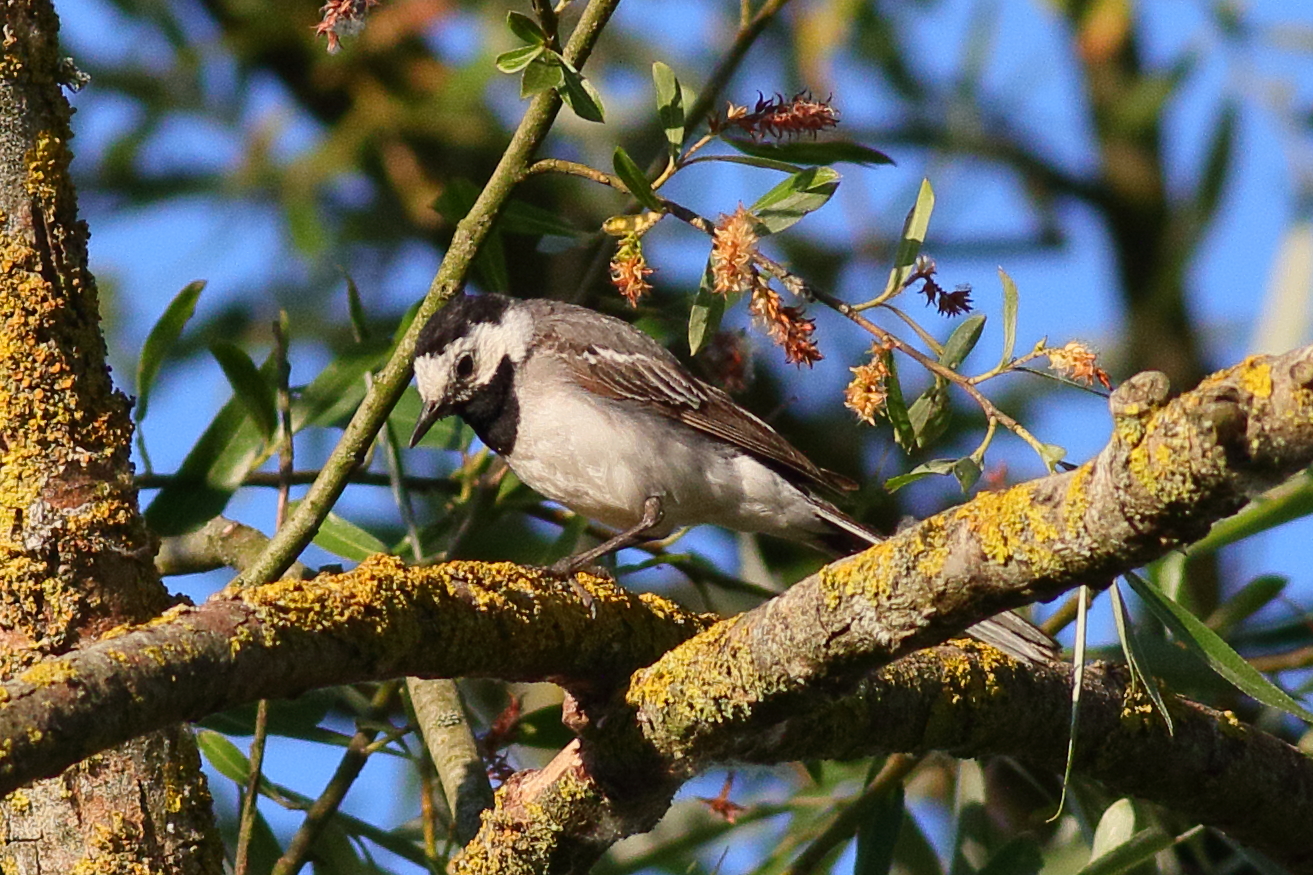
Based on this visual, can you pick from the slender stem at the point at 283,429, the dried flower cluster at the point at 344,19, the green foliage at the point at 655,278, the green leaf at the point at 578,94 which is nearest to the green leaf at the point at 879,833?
the green foliage at the point at 655,278

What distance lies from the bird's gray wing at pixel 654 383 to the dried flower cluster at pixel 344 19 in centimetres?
180

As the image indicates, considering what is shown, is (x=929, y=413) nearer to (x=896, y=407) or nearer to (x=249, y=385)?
(x=896, y=407)

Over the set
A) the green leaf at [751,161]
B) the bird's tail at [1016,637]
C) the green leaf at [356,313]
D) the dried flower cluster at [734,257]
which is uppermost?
the green leaf at [356,313]

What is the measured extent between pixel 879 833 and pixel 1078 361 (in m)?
1.60

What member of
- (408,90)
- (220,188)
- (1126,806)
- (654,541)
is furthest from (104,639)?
(408,90)

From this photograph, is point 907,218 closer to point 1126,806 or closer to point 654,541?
point 1126,806

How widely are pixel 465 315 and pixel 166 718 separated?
2781mm

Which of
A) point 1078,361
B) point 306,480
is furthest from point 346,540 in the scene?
point 1078,361

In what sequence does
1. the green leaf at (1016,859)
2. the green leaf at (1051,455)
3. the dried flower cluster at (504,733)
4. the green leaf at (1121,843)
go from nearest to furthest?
1. the green leaf at (1051,455)
2. the green leaf at (1121,843)
3. the green leaf at (1016,859)
4. the dried flower cluster at (504,733)

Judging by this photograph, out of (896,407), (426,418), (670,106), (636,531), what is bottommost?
Answer: (896,407)

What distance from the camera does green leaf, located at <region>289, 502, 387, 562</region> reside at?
377 centimetres

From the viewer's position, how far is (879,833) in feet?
11.8

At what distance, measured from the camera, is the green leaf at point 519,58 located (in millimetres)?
2594

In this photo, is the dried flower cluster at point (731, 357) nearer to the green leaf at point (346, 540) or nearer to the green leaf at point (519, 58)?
the green leaf at point (346, 540)
